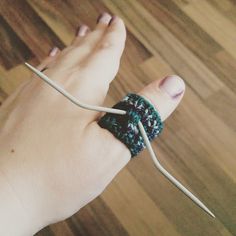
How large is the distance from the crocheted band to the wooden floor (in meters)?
0.25

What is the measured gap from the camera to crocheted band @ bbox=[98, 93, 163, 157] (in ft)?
1.45

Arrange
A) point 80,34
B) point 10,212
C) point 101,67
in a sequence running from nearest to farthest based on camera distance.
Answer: point 10,212, point 101,67, point 80,34

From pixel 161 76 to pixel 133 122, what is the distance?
44 cm

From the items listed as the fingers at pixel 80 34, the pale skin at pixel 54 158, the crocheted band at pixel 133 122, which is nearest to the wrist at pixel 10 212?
the pale skin at pixel 54 158

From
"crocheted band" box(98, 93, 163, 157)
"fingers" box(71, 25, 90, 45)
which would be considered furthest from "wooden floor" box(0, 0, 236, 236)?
"crocheted band" box(98, 93, 163, 157)

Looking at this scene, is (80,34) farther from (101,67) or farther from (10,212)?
(10,212)

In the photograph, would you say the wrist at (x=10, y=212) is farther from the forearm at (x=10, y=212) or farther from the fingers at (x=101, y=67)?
Result: the fingers at (x=101, y=67)

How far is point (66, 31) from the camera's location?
92cm

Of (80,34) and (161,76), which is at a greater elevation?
(80,34)

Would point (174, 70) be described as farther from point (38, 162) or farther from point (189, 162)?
point (38, 162)

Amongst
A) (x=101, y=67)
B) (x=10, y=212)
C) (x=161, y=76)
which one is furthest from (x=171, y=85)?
(x=161, y=76)

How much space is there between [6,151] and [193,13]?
0.72m

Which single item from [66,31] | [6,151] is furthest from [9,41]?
[6,151]

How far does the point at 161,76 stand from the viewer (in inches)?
33.7
